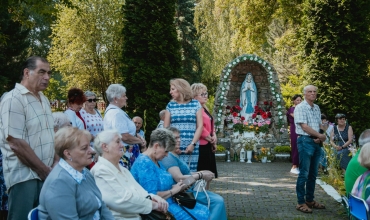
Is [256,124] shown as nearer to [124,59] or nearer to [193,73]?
[124,59]

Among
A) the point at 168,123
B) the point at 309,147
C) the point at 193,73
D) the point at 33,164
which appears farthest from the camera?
the point at 193,73

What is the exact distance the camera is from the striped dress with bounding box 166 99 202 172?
556 centimetres

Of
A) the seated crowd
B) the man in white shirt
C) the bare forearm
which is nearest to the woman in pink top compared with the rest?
the seated crowd

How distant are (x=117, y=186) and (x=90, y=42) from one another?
24.6 metres

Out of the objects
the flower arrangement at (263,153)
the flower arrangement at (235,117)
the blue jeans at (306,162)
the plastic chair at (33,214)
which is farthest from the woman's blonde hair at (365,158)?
the flower arrangement at (235,117)

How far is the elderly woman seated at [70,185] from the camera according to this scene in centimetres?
285

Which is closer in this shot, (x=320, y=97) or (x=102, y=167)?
(x=102, y=167)

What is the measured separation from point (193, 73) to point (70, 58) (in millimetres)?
8254

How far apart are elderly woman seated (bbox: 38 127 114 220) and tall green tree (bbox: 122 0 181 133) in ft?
33.0

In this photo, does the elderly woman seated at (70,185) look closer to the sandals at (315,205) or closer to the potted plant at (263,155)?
the sandals at (315,205)

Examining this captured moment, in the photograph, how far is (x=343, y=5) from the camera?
12.0 meters

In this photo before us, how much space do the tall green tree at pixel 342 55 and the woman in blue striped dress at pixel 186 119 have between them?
25.3 feet

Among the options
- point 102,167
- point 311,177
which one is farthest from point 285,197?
point 102,167

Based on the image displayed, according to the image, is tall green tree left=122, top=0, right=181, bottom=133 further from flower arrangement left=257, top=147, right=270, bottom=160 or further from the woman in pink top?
the woman in pink top
